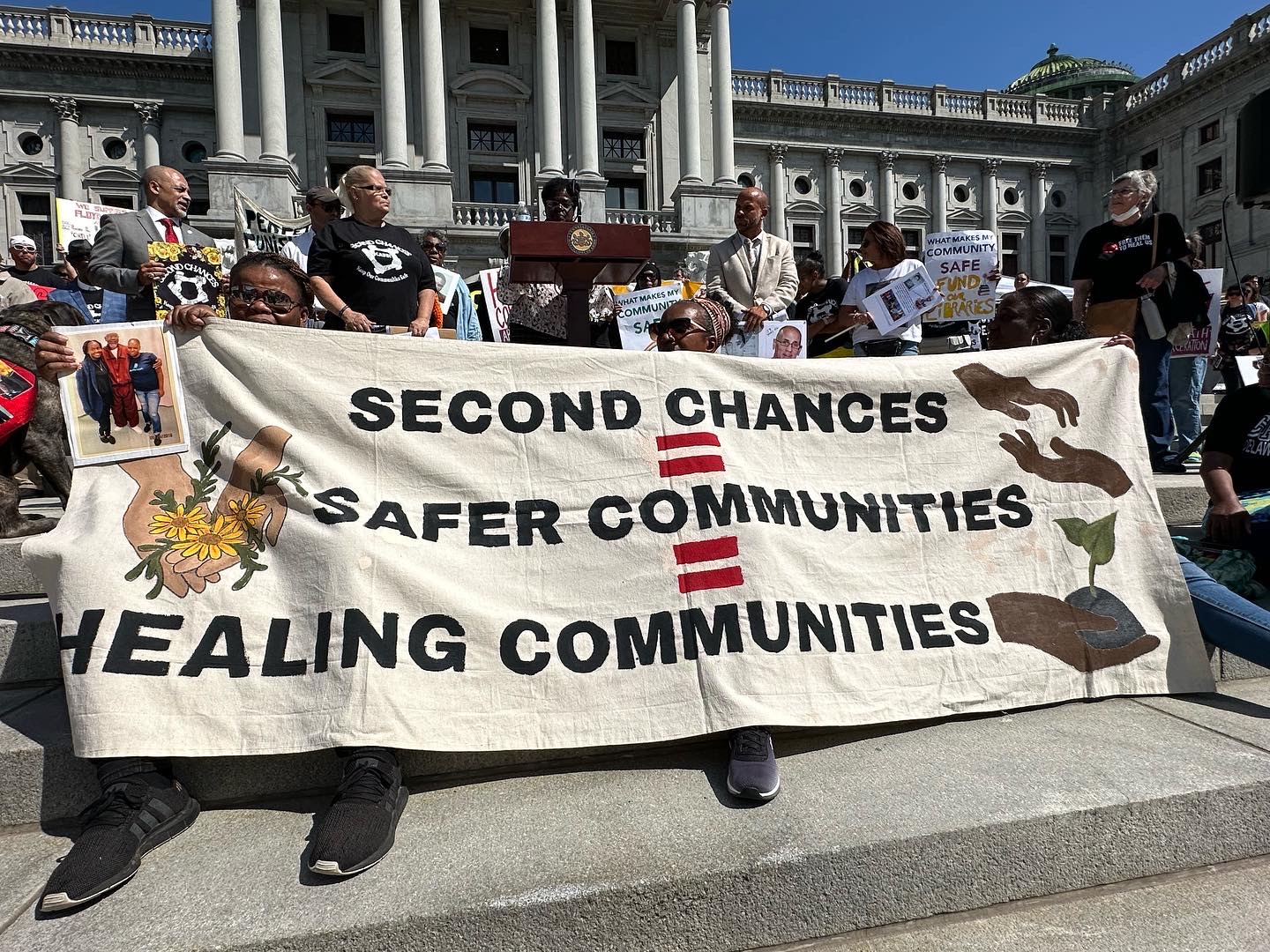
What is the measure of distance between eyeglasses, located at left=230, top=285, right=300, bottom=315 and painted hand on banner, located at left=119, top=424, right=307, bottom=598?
2.06 feet

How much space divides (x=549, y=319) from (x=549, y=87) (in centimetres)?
2596

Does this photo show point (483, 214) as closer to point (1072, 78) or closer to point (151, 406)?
point (151, 406)

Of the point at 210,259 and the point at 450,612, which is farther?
the point at 210,259

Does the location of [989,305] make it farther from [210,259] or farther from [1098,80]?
[1098,80]

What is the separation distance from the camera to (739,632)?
2.21 metres

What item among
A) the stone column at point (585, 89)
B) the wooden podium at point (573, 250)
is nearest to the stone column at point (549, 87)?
the stone column at point (585, 89)

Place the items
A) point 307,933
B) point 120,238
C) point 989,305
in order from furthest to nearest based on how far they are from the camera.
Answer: point 989,305 → point 120,238 → point 307,933

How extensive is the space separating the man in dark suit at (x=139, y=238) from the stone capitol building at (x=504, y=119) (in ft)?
73.4

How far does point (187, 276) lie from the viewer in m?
3.31

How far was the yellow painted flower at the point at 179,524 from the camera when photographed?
2145 millimetres

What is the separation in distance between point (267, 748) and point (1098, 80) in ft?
228

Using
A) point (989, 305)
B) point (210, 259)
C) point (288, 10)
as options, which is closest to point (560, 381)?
point (210, 259)

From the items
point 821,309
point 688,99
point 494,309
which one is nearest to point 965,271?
point 821,309

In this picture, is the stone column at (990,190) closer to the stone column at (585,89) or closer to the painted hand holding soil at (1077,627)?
the stone column at (585,89)
